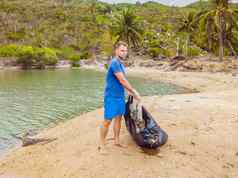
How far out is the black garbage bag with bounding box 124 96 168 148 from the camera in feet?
23.4

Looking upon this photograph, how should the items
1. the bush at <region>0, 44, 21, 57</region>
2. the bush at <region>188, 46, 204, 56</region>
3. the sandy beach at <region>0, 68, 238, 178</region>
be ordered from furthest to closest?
the bush at <region>0, 44, 21, 57</region> < the bush at <region>188, 46, 204, 56</region> < the sandy beach at <region>0, 68, 238, 178</region>

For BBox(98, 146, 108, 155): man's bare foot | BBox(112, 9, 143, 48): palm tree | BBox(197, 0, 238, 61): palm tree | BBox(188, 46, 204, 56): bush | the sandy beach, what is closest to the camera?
the sandy beach

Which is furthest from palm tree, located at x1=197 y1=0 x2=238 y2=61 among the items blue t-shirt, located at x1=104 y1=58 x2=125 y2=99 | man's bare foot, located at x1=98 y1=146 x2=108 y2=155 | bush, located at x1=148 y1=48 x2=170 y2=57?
man's bare foot, located at x1=98 y1=146 x2=108 y2=155

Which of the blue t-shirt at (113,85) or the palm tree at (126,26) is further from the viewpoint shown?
the palm tree at (126,26)

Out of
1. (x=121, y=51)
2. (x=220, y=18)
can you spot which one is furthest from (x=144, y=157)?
(x=220, y=18)

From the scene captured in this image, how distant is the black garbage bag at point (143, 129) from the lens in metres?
7.14

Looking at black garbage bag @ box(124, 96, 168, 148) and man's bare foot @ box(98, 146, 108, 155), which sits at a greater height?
black garbage bag @ box(124, 96, 168, 148)

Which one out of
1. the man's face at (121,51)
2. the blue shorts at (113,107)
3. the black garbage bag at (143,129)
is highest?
the man's face at (121,51)

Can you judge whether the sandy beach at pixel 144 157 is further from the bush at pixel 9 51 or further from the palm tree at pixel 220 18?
the bush at pixel 9 51

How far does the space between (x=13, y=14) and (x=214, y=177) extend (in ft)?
336

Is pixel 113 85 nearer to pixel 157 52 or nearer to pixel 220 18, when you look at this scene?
pixel 220 18

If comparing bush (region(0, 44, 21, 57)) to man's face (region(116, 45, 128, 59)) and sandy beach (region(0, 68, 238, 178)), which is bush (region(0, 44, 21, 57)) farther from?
man's face (region(116, 45, 128, 59))

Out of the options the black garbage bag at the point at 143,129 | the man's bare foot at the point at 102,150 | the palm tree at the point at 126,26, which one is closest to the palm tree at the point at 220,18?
the palm tree at the point at 126,26

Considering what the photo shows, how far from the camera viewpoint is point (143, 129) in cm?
720
